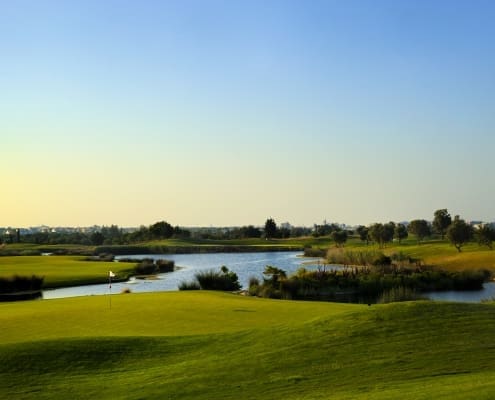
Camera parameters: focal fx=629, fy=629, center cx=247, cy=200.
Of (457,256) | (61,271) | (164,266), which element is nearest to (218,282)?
(61,271)

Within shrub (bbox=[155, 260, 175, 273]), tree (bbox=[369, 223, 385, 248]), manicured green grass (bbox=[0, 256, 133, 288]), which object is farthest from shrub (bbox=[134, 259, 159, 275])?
tree (bbox=[369, 223, 385, 248])

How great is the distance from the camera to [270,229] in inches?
6427

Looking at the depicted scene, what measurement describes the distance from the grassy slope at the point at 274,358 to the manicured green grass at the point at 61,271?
31923 millimetres

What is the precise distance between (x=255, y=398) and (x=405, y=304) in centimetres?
761

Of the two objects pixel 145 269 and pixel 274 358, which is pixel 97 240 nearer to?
pixel 145 269

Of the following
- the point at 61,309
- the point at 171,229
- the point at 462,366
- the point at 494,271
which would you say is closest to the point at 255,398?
the point at 462,366

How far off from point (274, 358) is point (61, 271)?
48115mm

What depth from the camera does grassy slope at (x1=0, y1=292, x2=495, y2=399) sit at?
12.2 m

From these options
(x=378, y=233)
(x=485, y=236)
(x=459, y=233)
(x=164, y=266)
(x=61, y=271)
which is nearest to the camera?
(x=61, y=271)

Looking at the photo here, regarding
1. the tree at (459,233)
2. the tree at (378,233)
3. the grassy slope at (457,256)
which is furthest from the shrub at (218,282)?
the tree at (378,233)

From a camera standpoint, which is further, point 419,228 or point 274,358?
point 419,228

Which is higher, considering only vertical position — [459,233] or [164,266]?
[459,233]

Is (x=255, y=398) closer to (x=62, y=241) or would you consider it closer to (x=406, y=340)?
(x=406, y=340)

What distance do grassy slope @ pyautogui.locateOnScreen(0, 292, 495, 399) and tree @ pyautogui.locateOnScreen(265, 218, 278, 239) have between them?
141082 mm
